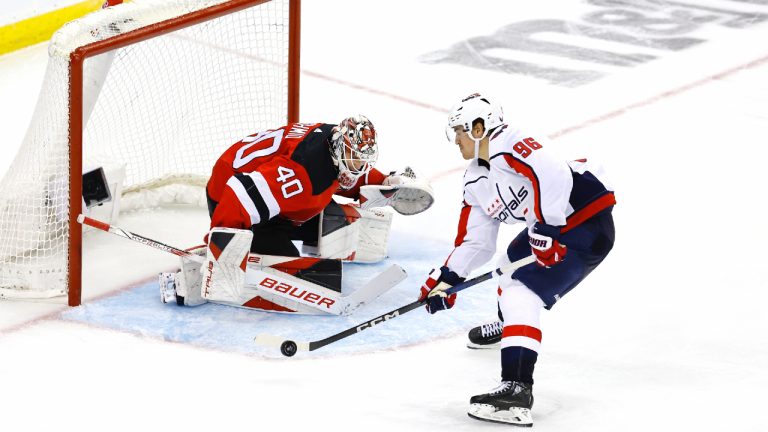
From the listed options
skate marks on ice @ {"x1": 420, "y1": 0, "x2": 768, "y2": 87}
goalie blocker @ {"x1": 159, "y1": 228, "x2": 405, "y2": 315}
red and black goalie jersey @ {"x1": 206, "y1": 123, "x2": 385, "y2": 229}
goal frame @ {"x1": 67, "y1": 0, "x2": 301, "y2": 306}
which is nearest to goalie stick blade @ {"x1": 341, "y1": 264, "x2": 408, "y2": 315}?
goalie blocker @ {"x1": 159, "y1": 228, "x2": 405, "y2": 315}

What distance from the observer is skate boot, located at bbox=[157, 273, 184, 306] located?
173 inches

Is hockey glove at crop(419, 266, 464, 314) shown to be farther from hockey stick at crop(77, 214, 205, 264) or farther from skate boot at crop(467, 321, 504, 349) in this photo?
hockey stick at crop(77, 214, 205, 264)

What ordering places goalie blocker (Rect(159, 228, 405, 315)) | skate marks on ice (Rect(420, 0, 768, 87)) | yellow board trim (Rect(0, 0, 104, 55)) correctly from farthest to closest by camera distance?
skate marks on ice (Rect(420, 0, 768, 87)) < yellow board trim (Rect(0, 0, 104, 55)) < goalie blocker (Rect(159, 228, 405, 315))

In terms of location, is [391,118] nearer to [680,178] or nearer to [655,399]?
[680,178]

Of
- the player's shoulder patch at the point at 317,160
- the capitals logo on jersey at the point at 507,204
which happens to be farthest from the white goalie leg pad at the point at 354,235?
the capitals logo on jersey at the point at 507,204

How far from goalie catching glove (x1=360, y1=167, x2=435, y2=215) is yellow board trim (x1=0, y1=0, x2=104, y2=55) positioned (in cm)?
261

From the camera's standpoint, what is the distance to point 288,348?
3928 mm

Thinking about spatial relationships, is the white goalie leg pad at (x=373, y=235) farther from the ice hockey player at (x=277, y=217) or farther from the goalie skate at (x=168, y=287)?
the goalie skate at (x=168, y=287)

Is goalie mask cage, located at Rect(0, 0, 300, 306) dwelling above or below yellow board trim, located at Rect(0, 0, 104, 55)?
below

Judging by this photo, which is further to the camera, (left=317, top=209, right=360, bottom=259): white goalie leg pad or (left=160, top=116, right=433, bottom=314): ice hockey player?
(left=317, top=209, right=360, bottom=259): white goalie leg pad

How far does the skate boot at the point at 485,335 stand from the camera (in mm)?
4125

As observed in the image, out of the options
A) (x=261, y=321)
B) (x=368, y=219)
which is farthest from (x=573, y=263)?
(x=368, y=219)

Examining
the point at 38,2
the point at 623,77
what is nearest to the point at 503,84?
the point at 623,77

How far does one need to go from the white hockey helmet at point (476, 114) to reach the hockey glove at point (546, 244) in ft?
0.92
